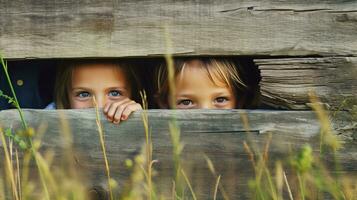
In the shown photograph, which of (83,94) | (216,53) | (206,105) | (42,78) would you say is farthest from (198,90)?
(42,78)

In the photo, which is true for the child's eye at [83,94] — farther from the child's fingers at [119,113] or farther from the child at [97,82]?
the child's fingers at [119,113]

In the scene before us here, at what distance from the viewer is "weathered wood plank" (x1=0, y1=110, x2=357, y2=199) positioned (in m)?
2.78

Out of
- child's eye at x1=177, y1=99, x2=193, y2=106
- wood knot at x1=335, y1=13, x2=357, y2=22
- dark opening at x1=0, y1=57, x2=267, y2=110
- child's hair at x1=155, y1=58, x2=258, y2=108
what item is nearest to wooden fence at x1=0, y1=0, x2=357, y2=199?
wood knot at x1=335, y1=13, x2=357, y2=22

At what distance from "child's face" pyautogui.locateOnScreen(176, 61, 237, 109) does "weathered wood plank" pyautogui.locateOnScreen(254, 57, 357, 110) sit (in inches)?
16.0

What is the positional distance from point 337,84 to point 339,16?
27 cm

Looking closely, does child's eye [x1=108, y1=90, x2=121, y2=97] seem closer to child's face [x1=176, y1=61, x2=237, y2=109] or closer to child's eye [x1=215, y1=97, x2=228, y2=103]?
child's face [x1=176, y1=61, x2=237, y2=109]

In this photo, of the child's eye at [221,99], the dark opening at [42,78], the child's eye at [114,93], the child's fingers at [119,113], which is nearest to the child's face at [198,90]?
the child's eye at [221,99]

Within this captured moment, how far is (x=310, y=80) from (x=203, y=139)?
19.0 inches

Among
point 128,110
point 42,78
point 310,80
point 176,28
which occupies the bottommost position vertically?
point 42,78

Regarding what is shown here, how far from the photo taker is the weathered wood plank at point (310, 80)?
2.76 metres

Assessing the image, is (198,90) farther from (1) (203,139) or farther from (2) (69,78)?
(2) (69,78)

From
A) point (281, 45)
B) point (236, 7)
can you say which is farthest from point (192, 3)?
point (281, 45)

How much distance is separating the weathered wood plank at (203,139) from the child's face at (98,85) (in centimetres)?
39

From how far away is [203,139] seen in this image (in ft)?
9.23
